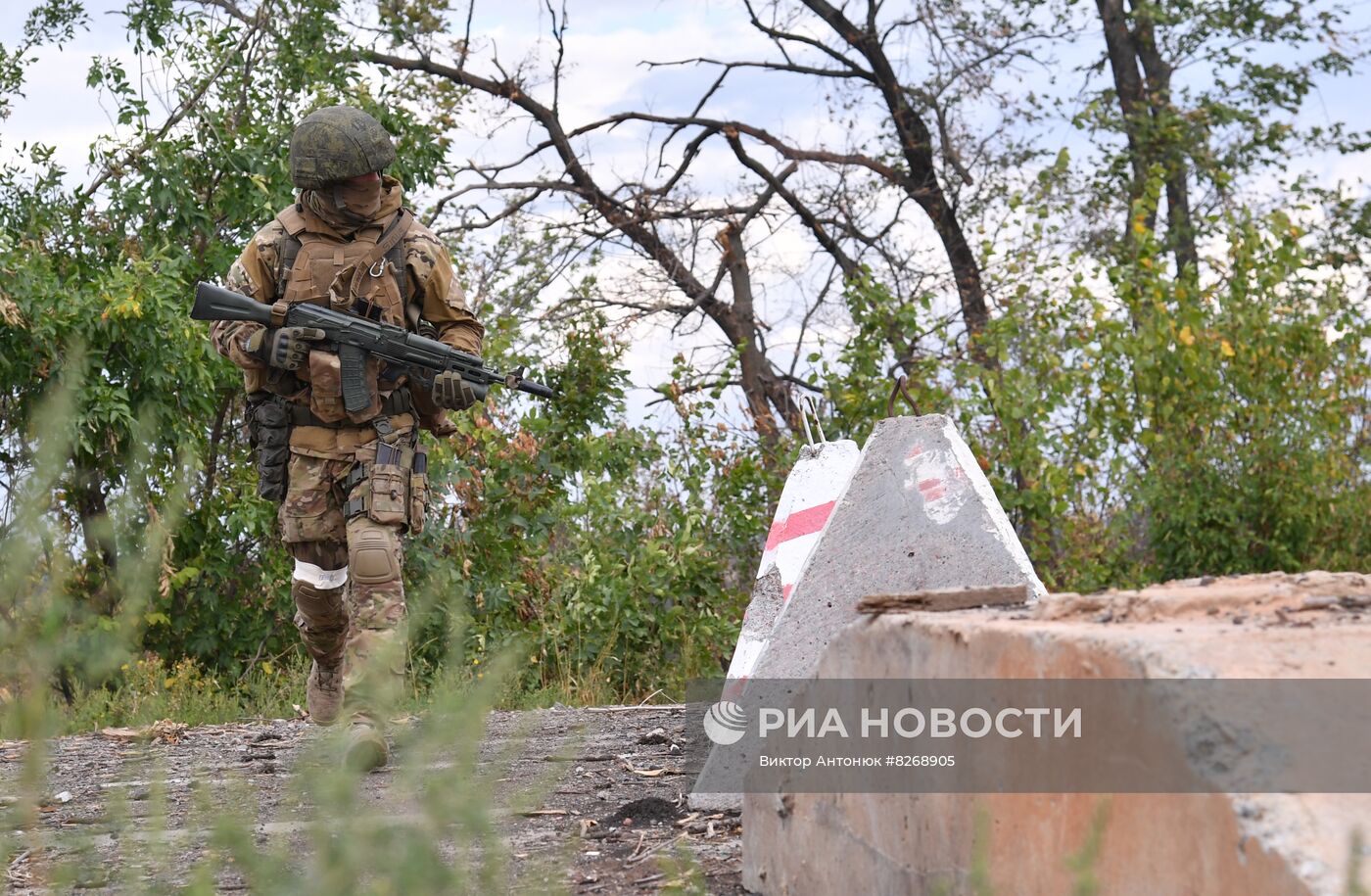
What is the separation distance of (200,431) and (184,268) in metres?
0.82

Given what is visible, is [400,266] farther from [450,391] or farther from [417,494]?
[417,494]

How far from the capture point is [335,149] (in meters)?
4.31

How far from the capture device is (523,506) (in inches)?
310

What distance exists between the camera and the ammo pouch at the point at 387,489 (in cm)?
436

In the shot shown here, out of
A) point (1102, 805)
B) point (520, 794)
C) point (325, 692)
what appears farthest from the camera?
point (325, 692)

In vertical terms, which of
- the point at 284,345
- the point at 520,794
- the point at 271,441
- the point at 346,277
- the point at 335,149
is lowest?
the point at 520,794

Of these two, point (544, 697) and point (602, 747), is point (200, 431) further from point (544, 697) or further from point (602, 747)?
point (602, 747)

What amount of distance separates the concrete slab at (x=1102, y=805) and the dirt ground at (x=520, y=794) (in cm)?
34

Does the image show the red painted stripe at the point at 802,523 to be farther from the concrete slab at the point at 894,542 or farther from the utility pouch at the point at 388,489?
the utility pouch at the point at 388,489

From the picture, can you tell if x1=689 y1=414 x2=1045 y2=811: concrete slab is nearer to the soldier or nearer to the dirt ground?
the dirt ground

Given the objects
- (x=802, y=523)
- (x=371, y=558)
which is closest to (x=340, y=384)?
(x=371, y=558)

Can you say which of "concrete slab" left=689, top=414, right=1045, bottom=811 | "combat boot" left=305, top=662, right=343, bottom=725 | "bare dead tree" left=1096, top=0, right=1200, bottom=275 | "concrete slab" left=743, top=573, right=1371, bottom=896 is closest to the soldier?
"combat boot" left=305, top=662, right=343, bottom=725

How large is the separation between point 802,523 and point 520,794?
2.34m

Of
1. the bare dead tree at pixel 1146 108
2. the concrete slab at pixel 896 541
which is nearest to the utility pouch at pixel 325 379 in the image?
the concrete slab at pixel 896 541
